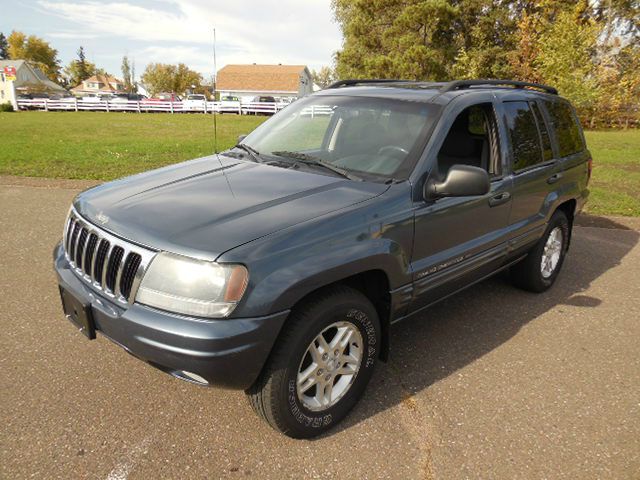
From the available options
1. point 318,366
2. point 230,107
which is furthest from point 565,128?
point 230,107

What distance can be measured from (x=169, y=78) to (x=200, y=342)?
9339cm

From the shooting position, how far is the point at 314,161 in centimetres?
321

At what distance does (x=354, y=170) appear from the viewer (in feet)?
10.0

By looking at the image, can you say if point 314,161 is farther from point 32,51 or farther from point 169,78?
point 32,51

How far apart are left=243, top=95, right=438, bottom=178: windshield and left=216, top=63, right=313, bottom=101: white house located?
226 feet

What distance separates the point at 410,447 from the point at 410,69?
87.3 ft

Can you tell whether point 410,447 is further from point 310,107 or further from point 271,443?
point 310,107

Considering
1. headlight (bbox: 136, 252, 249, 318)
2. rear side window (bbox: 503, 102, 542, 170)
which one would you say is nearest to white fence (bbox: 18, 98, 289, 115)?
rear side window (bbox: 503, 102, 542, 170)

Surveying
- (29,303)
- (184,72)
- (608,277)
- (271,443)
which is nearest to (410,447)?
(271,443)

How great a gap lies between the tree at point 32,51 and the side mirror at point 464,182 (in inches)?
4528

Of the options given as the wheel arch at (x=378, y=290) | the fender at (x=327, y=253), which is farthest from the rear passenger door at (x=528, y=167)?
the wheel arch at (x=378, y=290)

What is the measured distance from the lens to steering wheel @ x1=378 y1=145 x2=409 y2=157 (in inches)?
118

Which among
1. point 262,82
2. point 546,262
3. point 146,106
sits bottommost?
point 546,262

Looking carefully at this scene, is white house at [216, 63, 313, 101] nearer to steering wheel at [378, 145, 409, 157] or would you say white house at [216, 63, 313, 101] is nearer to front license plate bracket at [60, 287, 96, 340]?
steering wheel at [378, 145, 409, 157]
